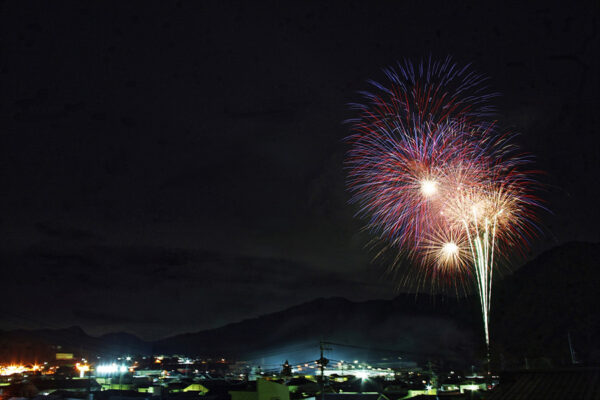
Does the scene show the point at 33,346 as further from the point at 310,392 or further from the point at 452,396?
the point at 452,396

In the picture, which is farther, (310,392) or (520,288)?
(520,288)

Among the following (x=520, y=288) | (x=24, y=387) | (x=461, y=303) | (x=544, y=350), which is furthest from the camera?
(x=461, y=303)

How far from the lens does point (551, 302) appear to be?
94.2 meters

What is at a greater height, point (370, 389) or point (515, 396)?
point (515, 396)

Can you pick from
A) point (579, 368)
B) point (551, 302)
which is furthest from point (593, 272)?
point (579, 368)

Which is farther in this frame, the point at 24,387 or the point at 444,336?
the point at 444,336

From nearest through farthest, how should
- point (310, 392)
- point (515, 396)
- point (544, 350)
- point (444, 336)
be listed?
point (515, 396)
point (310, 392)
point (544, 350)
point (444, 336)

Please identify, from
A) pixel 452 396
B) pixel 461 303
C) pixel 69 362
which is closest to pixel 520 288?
pixel 461 303

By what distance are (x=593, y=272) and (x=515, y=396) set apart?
328ft

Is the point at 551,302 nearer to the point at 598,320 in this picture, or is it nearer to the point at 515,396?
the point at 598,320

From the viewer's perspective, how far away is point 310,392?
42.3 m

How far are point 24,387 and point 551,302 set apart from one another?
92623mm

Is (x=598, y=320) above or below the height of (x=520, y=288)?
below

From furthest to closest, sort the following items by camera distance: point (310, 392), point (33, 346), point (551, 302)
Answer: point (33, 346) < point (551, 302) < point (310, 392)
